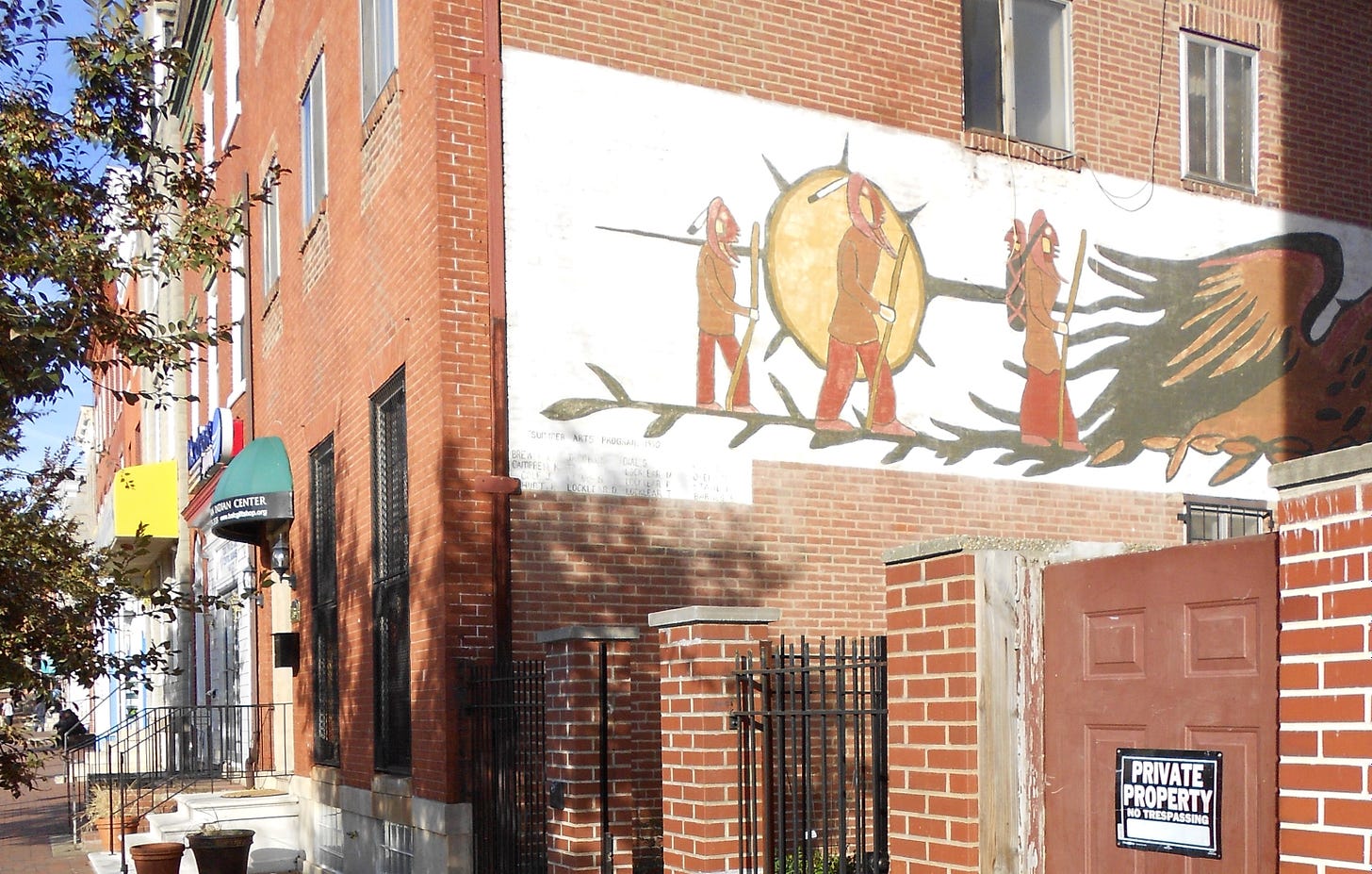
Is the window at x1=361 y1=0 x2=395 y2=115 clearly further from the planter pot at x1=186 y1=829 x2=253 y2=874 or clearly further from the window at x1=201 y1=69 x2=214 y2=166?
the window at x1=201 y1=69 x2=214 y2=166

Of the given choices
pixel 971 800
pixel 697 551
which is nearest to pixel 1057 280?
pixel 697 551

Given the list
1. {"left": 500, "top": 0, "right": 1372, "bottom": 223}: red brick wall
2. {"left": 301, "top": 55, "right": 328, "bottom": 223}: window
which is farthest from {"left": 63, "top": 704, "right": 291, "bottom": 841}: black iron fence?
{"left": 500, "top": 0, "right": 1372, "bottom": 223}: red brick wall

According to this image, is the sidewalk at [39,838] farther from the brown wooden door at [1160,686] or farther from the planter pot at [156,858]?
the brown wooden door at [1160,686]

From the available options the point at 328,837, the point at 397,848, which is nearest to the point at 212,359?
the point at 328,837

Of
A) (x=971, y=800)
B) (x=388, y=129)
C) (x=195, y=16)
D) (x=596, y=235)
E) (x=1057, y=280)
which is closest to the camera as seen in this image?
(x=971, y=800)

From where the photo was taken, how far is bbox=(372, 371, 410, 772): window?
524 inches

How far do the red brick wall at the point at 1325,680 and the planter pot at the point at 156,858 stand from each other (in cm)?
1155

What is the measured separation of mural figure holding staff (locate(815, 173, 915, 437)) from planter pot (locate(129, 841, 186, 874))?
6975 millimetres

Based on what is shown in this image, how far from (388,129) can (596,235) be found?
2.25 metres

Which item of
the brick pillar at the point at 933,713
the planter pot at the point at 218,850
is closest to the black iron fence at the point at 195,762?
the planter pot at the point at 218,850

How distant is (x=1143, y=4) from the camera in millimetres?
15391

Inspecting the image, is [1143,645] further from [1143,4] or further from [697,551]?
[1143,4]

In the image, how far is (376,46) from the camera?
14.0 m

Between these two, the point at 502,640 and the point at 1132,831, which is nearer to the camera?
the point at 1132,831
